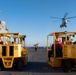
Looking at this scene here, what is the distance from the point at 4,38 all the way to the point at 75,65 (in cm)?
532

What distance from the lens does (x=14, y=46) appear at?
15703mm

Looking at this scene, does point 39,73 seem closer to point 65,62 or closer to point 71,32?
point 65,62

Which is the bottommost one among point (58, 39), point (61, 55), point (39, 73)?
point (39, 73)

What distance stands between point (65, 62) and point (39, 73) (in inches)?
75.0

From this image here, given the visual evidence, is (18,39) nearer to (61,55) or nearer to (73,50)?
(61,55)

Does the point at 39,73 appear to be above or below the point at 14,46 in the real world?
below

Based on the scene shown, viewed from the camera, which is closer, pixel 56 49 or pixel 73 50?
A: pixel 73 50

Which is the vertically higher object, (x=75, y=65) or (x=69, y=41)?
(x=69, y=41)

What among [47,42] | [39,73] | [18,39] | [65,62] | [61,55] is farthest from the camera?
[47,42]

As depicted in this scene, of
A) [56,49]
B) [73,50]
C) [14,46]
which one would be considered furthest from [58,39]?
[14,46]

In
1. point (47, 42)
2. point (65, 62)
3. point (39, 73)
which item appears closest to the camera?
point (39, 73)

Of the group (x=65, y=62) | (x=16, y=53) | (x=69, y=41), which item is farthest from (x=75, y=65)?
(x=16, y=53)

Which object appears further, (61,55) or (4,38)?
(4,38)

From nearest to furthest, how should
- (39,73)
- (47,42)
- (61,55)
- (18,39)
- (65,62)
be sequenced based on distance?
1. (39,73)
2. (65,62)
3. (61,55)
4. (18,39)
5. (47,42)
